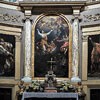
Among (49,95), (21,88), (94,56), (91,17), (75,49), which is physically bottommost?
(49,95)

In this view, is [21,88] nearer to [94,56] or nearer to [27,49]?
[27,49]

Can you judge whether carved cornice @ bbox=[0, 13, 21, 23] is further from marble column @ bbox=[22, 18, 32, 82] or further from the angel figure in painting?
the angel figure in painting

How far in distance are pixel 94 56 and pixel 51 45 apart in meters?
2.29

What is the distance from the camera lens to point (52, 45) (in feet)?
64.2

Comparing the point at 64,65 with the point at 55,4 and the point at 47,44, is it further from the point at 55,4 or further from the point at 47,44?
the point at 55,4

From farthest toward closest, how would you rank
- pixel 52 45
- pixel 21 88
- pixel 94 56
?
pixel 52 45 < pixel 94 56 < pixel 21 88

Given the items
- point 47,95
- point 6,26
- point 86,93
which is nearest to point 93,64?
point 86,93

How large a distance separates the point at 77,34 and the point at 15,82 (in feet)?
13.0

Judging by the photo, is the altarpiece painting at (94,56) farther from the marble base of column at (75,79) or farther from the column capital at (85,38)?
the marble base of column at (75,79)

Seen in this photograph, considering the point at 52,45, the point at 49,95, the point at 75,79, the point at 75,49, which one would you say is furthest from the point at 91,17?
the point at 49,95

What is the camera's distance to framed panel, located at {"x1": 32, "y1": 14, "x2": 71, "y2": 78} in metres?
19.4

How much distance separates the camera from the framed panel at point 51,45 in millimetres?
→ 19391

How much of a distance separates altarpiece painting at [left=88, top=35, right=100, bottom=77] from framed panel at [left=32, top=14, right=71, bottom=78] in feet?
3.55

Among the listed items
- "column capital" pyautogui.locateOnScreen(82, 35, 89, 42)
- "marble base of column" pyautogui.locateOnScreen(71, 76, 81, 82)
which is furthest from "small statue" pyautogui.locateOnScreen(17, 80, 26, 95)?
"column capital" pyautogui.locateOnScreen(82, 35, 89, 42)
